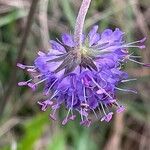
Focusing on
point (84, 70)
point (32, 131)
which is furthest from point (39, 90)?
point (84, 70)

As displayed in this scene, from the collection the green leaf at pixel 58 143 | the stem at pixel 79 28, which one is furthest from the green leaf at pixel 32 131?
the stem at pixel 79 28

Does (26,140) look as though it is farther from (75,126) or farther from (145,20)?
(145,20)

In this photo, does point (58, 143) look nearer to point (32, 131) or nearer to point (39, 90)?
point (32, 131)

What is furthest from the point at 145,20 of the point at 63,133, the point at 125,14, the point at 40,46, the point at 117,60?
the point at 117,60

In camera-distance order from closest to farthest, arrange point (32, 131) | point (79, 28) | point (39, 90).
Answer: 1. point (79, 28)
2. point (32, 131)
3. point (39, 90)

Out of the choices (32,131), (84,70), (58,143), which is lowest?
(58,143)

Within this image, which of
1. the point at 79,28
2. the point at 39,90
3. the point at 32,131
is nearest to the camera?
the point at 79,28
